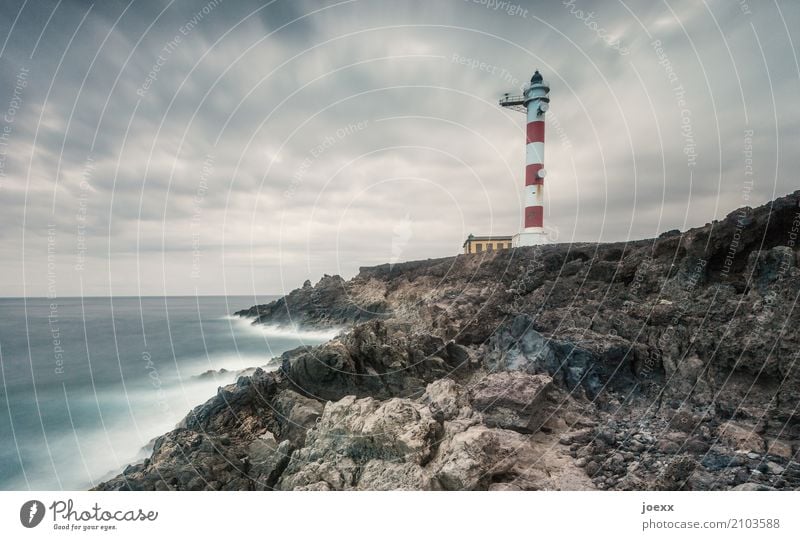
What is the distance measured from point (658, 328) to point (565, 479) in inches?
152

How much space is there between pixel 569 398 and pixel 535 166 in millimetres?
9833

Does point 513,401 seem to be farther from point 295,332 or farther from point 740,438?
point 295,332

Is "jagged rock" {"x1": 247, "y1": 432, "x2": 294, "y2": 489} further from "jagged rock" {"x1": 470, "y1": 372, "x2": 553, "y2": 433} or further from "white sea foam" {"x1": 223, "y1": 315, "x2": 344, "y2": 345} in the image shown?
"white sea foam" {"x1": 223, "y1": 315, "x2": 344, "y2": 345}

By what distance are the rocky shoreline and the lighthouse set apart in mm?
4408

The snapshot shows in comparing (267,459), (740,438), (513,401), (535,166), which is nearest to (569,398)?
(513,401)

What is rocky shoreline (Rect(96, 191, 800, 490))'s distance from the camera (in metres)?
3.73

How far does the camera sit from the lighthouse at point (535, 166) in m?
12.8

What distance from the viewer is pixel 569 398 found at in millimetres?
5562

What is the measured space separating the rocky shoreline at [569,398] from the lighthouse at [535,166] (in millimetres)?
4408

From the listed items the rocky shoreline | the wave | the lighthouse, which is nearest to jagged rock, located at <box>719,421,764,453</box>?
the rocky shoreline

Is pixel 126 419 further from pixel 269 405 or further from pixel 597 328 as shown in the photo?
pixel 597 328

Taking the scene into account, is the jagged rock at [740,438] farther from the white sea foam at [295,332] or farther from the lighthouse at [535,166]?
the white sea foam at [295,332]

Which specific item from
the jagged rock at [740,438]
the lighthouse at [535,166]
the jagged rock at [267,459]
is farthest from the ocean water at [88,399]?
the lighthouse at [535,166]
